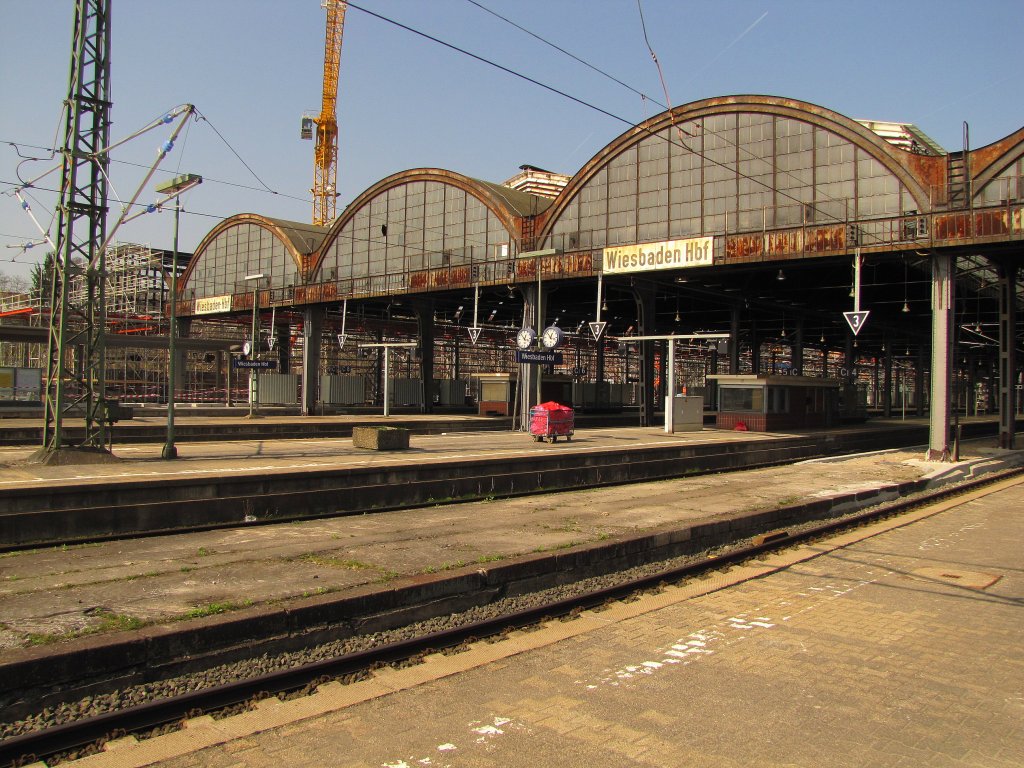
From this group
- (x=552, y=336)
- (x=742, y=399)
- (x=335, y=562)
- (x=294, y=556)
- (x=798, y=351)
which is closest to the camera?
(x=335, y=562)

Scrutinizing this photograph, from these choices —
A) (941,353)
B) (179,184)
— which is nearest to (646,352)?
(941,353)

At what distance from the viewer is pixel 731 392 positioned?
35.6 metres

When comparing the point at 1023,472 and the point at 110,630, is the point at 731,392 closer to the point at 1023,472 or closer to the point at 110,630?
the point at 1023,472

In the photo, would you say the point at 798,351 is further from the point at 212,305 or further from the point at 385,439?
the point at 212,305

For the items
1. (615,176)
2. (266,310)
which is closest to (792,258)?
(615,176)

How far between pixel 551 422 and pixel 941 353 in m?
13.4

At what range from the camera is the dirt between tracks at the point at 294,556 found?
301 inches

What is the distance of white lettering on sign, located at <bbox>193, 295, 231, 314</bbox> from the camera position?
177 feet

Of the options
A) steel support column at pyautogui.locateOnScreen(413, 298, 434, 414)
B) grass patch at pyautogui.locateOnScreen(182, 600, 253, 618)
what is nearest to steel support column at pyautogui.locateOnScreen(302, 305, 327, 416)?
steel support column at pyautogui.locateOnScreen(413, 298, 434, 414)

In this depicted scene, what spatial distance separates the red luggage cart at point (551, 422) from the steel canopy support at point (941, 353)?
12.4m

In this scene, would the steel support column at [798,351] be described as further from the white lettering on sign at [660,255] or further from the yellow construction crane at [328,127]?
the yellow construction crane at [328,127]

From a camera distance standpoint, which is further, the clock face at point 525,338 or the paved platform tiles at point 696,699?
the clock face at point 525,338

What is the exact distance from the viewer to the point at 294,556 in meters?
10.5

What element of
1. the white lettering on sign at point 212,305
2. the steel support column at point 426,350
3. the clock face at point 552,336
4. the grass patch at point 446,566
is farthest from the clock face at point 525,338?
the white lettering on sign at point 212,305
